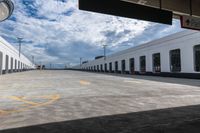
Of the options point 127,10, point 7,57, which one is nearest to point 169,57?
point 127,10

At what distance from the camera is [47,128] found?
602 cm

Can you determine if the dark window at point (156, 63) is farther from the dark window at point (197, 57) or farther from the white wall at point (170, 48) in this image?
the dark window at point (197, 57)

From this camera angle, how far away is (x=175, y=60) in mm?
33469

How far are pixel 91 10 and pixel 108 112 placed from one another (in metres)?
3.69

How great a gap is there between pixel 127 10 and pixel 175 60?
26658 mm

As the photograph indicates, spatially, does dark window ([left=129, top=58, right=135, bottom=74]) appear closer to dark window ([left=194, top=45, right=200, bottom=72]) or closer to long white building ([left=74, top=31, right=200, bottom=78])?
long white building ([left=74, top=31, right=200, bottom=78])

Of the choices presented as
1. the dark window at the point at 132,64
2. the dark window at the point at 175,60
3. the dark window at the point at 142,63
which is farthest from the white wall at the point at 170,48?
the dark window at the point at 132,64

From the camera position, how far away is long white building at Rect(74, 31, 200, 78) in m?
29.2

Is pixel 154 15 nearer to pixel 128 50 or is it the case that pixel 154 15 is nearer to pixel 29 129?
pixel 29 129

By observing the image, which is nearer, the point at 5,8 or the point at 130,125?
the point at 130,125

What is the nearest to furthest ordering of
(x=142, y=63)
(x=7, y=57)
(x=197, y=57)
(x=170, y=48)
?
(x=197, y=57) → (x=170, y=48) → (x=142, y=63) → (x=7, y=57)

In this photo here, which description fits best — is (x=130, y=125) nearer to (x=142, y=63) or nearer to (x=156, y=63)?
(x=156, y=63)

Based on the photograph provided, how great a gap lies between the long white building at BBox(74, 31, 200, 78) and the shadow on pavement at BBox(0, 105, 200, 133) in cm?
2302

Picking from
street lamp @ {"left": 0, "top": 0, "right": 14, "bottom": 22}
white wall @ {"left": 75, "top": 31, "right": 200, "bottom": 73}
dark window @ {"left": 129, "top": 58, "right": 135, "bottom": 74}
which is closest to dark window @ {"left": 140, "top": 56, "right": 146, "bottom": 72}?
white wall @ {"left": 75, "top": 31, "right": 200, "bottom": 73}
